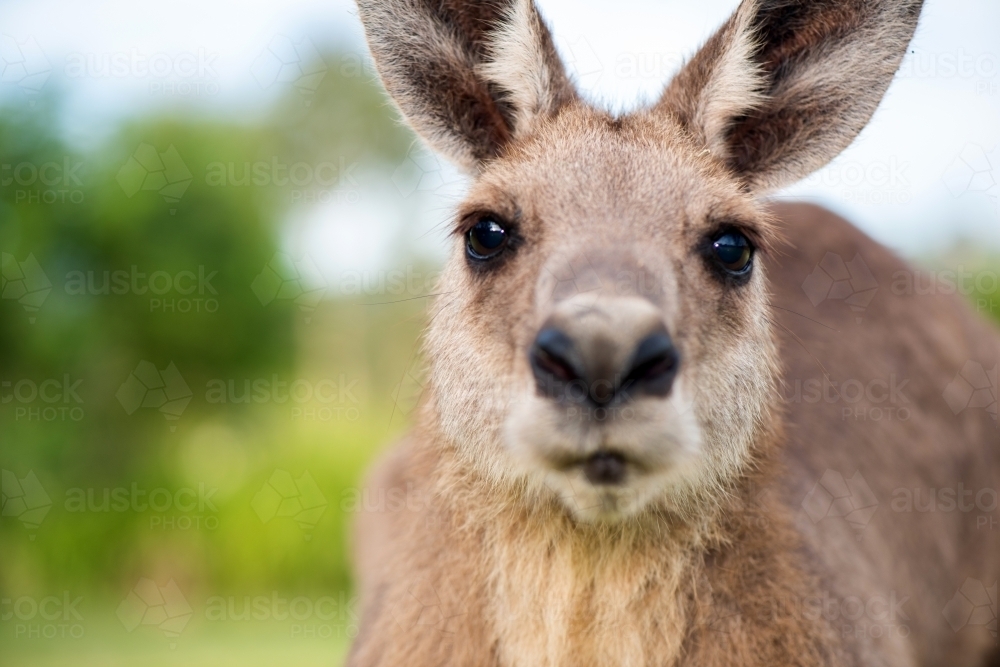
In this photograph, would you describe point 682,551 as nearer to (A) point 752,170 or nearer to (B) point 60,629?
(A) point 752,170

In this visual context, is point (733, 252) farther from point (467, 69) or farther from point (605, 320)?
point (467, 69)

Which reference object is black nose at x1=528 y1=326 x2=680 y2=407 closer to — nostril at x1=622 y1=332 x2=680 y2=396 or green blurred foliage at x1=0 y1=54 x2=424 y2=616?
nostril at x1=622 y1=332 x2=680 y2=396

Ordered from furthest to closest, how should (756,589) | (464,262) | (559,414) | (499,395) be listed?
1. (464,262)
2. (756,589)
3. (499,395)
4. (559,414)

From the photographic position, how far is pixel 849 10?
4.63 metres

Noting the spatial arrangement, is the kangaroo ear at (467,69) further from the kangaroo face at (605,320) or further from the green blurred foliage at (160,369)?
the green blurred foliage at (160,369)

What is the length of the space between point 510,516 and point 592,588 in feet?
1.58

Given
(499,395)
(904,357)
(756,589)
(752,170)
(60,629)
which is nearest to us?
(499,395)

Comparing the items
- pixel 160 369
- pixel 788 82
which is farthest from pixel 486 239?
pixel 160 369

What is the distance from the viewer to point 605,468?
3.31 m

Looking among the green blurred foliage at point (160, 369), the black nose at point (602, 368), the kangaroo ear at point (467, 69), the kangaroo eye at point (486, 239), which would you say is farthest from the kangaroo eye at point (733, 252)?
the green blurred foliage at point (160, 369)

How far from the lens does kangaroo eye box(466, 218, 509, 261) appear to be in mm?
4219

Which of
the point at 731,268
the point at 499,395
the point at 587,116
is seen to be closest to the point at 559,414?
the point at 499,395

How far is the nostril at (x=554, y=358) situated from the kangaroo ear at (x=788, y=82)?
2.03 m

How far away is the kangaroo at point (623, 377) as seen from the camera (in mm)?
3363
